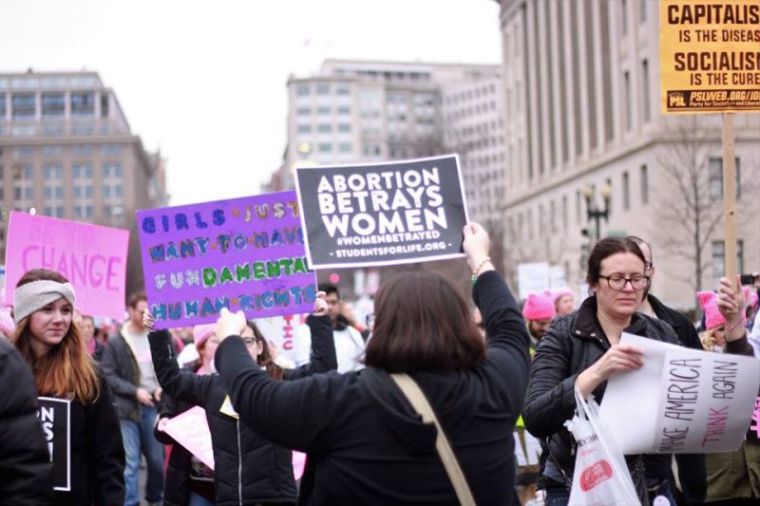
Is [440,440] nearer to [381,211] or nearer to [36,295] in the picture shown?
[36,295]

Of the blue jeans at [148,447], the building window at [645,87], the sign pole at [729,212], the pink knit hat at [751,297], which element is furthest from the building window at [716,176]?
the sign pole at [729,212]

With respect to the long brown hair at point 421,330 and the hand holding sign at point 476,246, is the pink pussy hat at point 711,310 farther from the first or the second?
the long brown hair at point 421,330

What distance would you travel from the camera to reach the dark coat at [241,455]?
21.7ft

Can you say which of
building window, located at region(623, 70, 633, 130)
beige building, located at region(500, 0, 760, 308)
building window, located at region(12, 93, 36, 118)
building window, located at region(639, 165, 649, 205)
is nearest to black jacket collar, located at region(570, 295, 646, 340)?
beige building, located at region(500, 0, 760, 308)

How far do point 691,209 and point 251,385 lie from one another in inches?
1879

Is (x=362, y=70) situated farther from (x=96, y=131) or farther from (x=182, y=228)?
(x=182, y=228)

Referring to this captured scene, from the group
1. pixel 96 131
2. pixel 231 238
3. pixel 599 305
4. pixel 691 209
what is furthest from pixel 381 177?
pixel 96 131

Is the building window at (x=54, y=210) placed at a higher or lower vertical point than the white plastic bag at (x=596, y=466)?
higher

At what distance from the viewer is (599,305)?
5.16 m

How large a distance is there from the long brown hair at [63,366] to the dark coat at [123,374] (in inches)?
251

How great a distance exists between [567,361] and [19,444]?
2246 millimetres

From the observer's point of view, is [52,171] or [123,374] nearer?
[123,374]

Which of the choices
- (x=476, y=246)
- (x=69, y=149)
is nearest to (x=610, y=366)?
(x=476, y=246)

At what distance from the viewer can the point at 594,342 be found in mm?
5082
